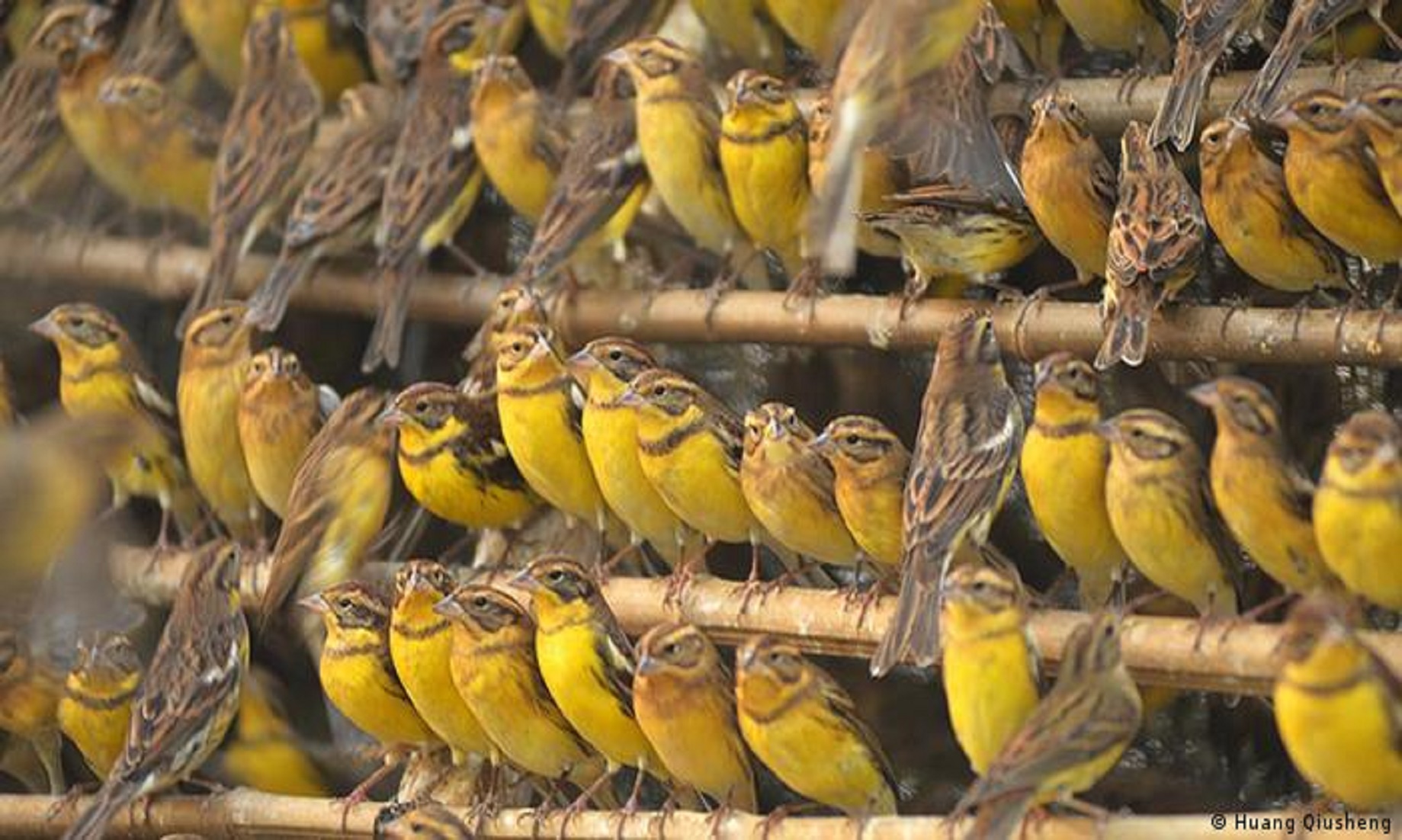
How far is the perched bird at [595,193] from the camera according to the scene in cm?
859

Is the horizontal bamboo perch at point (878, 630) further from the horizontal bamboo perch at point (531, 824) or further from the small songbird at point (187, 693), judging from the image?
the small songbird at point (187, 693)

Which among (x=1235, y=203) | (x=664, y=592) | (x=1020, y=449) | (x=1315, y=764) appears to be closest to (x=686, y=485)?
(x=664, y=592)

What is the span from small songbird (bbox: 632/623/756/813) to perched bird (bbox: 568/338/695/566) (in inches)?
26.1

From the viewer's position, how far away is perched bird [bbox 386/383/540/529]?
8.27 meters

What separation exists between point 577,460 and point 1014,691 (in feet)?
5.82

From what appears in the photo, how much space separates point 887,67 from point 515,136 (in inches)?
88.0

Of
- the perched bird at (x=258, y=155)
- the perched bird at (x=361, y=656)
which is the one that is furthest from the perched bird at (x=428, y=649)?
the perched bird at (x=258, y=155)

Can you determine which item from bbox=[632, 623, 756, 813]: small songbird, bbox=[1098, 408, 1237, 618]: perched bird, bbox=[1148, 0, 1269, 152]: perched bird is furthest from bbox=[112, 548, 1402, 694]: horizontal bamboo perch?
bbox=[1148, 0, 1269, 152]: perched bird

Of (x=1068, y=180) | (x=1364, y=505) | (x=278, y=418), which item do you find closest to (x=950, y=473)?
(x=1068, y=180)

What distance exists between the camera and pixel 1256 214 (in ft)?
24.2

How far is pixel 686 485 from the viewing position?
778 cm

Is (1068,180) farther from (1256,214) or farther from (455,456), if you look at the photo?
(455,456)

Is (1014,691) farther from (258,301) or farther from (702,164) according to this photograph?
(258,301)

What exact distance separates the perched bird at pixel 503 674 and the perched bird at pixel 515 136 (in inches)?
67.1
